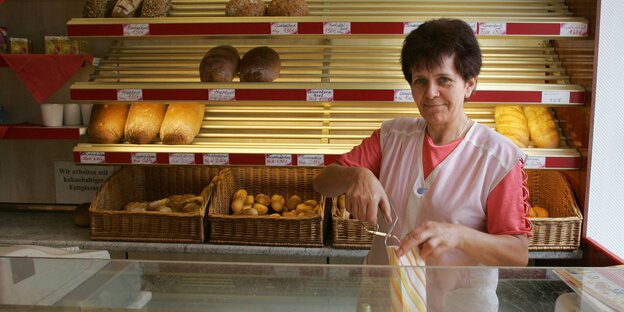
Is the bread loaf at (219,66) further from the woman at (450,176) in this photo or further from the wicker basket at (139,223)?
the woman at (450,176)

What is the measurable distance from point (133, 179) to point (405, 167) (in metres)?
2.25

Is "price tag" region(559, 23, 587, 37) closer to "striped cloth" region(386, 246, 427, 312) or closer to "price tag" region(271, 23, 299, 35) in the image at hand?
"price tag" region(271, 23, 299, 35)

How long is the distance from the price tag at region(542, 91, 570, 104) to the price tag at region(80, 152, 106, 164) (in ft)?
7.35

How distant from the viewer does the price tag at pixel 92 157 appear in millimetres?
2889

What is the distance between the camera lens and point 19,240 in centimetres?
298

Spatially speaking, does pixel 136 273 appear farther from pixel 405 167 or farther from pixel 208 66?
pixel 208 66

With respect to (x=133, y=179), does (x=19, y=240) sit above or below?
below

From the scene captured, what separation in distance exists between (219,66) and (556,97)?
1.68 meters

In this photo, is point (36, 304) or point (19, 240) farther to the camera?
point (19, 240)

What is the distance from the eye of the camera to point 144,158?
2.87 metres

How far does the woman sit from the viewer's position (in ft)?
4.66

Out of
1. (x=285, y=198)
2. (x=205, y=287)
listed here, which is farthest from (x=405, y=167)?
(x=285, y=198)

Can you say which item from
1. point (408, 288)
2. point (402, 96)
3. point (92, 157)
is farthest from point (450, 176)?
point (92, 157)

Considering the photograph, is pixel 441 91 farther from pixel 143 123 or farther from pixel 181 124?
pixel 143 123
